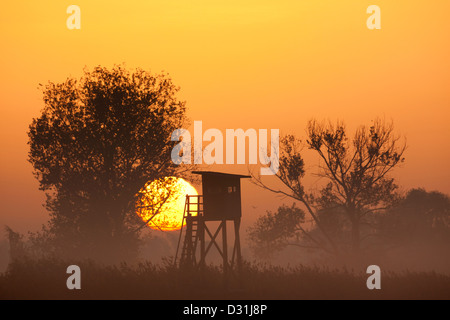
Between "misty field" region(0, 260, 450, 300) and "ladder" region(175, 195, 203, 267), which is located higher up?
"ladder" region(175, 195, 203, 267)

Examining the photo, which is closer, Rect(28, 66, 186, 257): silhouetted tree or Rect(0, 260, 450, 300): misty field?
Rect(0, 260, 450, 300): misty field

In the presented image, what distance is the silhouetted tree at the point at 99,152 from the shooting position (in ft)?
155

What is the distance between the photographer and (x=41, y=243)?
54.6 meters

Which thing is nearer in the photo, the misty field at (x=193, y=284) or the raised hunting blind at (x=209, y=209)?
the misty field at (x=193, y=284)

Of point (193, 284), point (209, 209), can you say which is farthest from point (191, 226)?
point (193, 284)

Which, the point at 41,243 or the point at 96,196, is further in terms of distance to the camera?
the point at 41,243

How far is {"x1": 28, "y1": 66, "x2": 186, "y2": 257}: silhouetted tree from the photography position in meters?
47.1

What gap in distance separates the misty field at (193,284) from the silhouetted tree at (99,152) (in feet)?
28.7

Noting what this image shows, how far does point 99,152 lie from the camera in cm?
4703

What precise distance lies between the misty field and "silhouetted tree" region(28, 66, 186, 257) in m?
8.74
